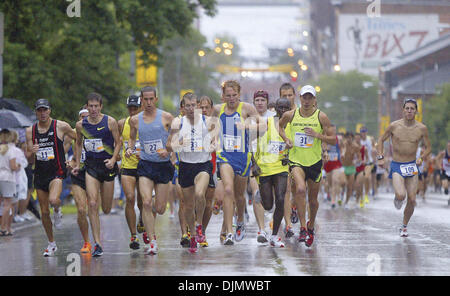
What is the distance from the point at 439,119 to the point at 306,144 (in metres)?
47.7

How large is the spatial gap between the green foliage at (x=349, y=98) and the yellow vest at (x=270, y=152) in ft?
292

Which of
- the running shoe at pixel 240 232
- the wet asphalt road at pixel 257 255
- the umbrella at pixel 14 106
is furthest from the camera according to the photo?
the umbrella at pixel 14 106

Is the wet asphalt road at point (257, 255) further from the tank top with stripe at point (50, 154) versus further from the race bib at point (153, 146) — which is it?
the race bib at point (153, 146)

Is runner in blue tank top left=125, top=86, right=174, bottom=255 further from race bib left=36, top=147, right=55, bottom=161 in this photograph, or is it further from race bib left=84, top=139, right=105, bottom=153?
race bib left=36, top=147, right=55, bottom=161

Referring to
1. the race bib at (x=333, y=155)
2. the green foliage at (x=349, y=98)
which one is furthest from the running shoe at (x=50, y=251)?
the green foliage at (x=349, y=98)

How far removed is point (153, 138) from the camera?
43.6 ft

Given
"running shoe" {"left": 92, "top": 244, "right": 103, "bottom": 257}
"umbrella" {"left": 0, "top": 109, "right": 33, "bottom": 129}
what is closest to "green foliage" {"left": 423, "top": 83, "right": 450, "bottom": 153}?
"umbrella" {"left": 0, "top": 109, "right": 33, "bottom": 129}

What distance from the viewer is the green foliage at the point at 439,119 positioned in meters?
60.2

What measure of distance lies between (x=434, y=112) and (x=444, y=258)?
164 ft

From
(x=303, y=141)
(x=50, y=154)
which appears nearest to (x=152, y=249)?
(x=50, y=154)

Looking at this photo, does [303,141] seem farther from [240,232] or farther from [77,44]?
[77,44]

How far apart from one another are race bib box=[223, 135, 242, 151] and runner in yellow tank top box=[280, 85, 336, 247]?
663 millimetres

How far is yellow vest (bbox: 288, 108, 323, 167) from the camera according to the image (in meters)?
14.2
